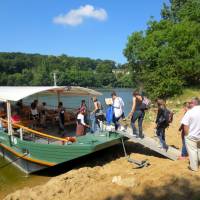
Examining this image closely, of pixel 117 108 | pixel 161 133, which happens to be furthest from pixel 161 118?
pixel 117 108

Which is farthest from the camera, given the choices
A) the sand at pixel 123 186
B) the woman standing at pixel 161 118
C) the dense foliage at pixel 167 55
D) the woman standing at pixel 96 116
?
the dense foliage at pixel 167 55

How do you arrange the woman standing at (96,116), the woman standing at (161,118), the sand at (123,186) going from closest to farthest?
1. the sand at (123,186)
2. the woman standing at (161,118)
3. the woman standing at (96,116)

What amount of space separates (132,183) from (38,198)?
2.41 metres

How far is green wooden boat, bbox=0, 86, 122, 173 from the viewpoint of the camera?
1190cm

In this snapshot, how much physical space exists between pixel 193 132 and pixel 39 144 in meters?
5.59

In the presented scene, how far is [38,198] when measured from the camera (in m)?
8.95

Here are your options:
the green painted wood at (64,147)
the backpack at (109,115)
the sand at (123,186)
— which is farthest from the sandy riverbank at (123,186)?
the backpack at (109,115)

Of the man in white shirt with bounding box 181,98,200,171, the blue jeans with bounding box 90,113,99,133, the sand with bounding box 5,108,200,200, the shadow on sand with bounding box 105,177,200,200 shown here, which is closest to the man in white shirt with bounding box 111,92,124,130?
the blue jeans with bounding box 90,113,99,133

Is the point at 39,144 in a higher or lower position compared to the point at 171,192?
higher

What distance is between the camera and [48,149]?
39.6 feet

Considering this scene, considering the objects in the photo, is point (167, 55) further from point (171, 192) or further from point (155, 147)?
point (171, 192)

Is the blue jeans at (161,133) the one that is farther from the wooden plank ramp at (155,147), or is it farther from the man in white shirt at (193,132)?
the man in white shirt at (193,132)

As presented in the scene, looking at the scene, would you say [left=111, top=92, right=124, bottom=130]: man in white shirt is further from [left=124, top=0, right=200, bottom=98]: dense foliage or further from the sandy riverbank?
[left=124, top=0, right=200, bottom=98]: dense foliage

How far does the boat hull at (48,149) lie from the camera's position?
11867 mm
